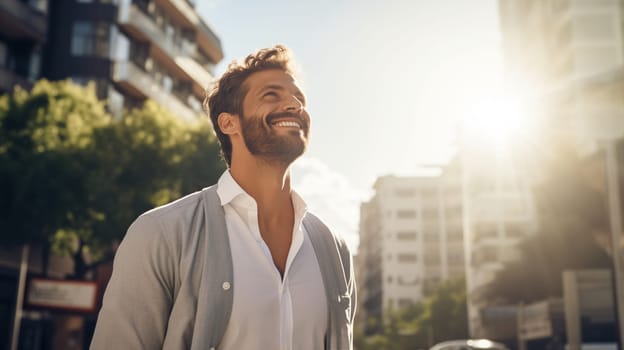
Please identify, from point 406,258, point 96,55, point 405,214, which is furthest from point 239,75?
point 405,214

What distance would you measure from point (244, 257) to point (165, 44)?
40629mm

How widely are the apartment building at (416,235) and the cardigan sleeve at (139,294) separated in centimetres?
10987

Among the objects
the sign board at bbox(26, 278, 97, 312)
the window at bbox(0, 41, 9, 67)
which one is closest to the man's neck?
the sign board at bbox(26, 278, 97, 312)

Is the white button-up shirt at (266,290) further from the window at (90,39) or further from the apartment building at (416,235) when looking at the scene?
the apartment building at (416,235)

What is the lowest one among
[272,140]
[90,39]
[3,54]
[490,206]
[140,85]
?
[272,140]

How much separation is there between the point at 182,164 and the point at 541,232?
17.5 meters

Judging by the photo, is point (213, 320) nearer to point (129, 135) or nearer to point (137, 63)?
point (129, 135)

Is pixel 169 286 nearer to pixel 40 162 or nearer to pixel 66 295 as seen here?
pixel 66 295

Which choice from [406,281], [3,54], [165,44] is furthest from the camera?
[406,281]

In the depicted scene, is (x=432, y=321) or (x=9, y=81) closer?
(x=9, y=81)

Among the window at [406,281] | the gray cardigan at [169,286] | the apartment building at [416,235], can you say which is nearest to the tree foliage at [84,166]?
the gray cardigan at [169,286]

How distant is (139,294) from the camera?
2639 millimetres

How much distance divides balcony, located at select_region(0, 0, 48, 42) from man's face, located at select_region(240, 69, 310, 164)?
3022 centimetres

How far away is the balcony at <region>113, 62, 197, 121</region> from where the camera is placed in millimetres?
37312
